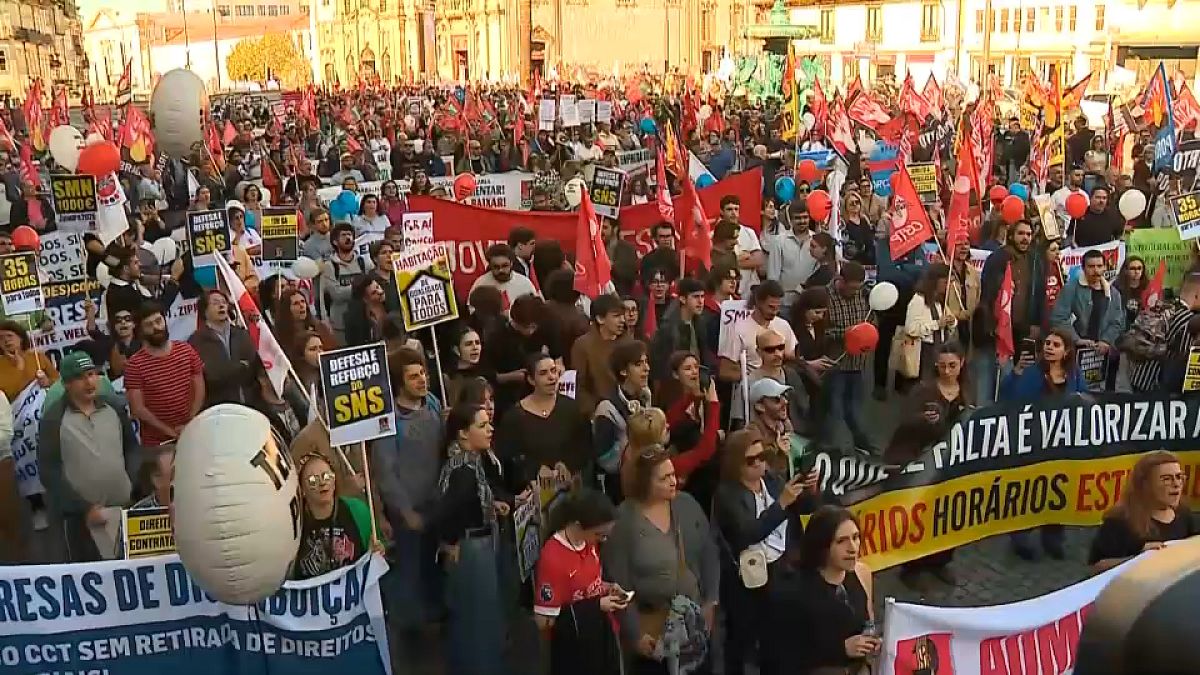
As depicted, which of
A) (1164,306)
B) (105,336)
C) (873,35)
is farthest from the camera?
(873,35)

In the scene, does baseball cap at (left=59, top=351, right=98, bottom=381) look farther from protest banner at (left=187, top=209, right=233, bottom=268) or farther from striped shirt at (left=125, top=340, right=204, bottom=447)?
protest banner at (left=187, top=209, right=233, bottom=268)

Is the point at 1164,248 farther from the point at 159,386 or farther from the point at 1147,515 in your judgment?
the point at 159,386

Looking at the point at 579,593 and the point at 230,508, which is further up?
the point at 230,508

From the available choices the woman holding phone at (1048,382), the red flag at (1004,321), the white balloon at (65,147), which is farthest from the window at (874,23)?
the woman holding phone at (1048,382)

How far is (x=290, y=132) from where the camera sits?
78.4 ft

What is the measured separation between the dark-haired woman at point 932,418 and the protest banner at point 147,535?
11.3 ft

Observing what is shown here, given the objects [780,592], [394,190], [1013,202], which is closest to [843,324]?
[1013,202]

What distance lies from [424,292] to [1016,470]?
143 inches

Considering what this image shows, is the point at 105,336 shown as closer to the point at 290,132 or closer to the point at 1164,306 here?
the point at 1164,306

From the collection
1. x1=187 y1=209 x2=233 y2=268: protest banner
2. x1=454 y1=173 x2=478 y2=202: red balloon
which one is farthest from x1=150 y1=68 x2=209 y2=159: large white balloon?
x1=187 y1=209 x2=233 y2=268: protest banner

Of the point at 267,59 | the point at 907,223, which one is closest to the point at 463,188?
the point at 907,223

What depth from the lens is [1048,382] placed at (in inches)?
266

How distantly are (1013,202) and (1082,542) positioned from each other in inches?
160

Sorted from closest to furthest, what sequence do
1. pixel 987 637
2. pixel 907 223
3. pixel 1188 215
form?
pixel 987 637, pixel 1188 215, pixel 907 223
